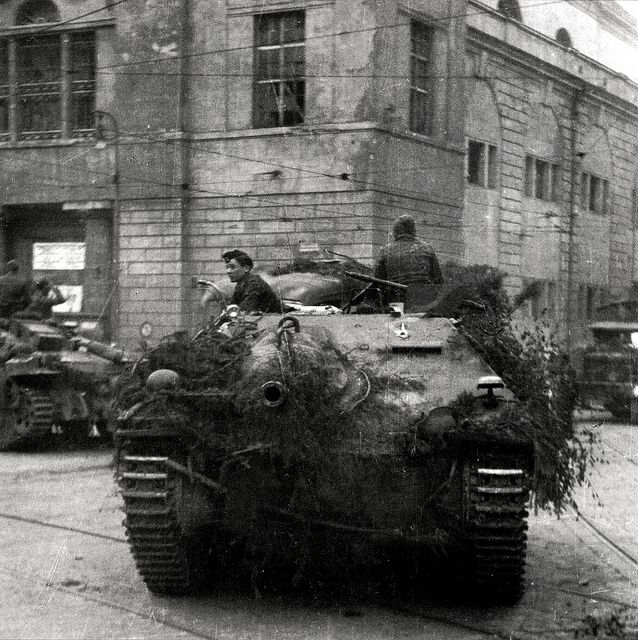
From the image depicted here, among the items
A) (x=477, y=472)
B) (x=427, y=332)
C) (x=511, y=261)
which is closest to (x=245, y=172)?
(x=511, y=261)

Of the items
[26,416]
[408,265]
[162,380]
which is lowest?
[26,416]

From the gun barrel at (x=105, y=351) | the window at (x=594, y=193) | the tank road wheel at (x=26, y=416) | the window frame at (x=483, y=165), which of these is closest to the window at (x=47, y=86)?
the window frame at (x=483, y=165)

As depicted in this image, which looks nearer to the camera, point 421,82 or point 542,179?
point 421,82

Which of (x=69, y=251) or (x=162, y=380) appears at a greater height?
(x=69, y=251)

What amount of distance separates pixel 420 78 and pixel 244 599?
18919 mm

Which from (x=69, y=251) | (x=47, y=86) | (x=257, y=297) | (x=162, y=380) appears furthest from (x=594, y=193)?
(x=162, y=380)

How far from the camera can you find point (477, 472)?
226 inches

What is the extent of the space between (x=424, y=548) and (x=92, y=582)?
181 cm

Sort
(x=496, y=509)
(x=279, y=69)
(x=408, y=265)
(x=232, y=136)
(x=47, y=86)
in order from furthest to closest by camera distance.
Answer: (x=47, y=86) < (x=232, y=136) < (x=279, y=69) < (x=408, y=265) < (x=496, y=509)

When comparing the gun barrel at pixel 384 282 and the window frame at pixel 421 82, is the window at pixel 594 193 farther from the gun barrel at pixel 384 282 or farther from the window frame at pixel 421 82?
the gun barrel at pixel 384 282

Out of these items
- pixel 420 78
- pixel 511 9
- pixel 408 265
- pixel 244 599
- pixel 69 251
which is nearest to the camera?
pixel 244 599

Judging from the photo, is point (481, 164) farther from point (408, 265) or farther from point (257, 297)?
point (257, 297)

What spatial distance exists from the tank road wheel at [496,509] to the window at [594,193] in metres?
28.1

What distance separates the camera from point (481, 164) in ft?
92.8
